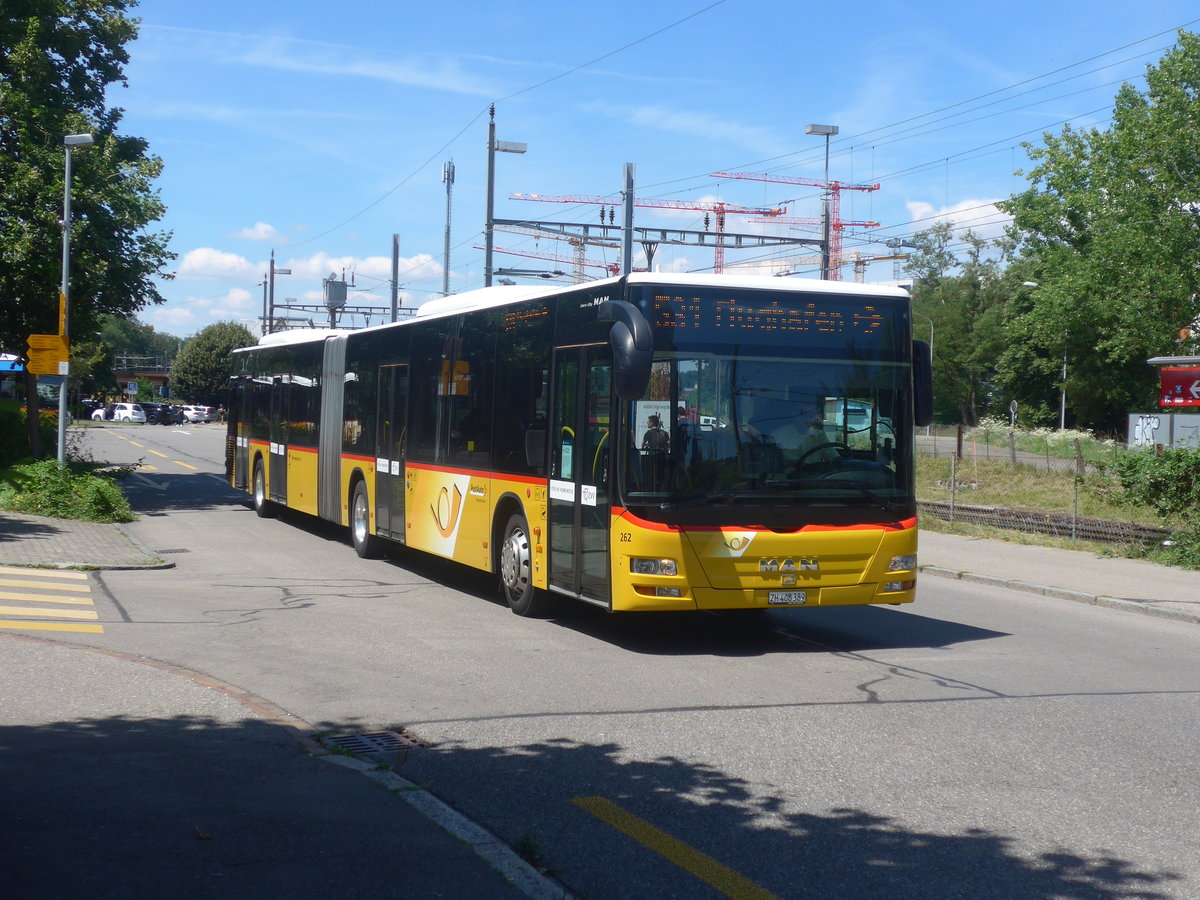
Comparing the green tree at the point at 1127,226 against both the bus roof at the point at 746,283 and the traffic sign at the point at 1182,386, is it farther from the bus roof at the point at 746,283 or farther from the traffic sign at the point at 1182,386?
the bus roof at the point at 746,283

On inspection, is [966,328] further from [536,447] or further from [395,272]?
[536,447]

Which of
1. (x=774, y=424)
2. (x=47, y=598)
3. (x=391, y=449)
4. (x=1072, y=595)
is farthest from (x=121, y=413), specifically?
(x=774, y=424)

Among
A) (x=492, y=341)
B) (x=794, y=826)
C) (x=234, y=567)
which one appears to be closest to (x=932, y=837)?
(x=794, y=826)

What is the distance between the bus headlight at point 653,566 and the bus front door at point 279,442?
512 inches

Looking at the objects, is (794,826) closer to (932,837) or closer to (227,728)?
(932,837)

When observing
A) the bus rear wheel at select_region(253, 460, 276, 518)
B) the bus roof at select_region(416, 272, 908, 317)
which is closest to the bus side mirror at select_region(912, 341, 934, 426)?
the bus roof at select_region(416, 272, 908, 317)

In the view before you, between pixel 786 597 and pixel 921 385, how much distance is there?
218 centimetres

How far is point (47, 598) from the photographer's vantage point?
1249cm

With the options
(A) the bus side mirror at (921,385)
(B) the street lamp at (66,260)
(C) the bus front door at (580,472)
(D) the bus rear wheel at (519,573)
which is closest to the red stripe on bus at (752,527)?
(C) the bus front door at (580,472)

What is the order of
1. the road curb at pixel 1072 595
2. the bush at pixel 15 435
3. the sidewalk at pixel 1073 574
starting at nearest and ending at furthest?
the road curb at pixel 1072 595 → the sidewalk at pixel 1073 574 → the bush at pixel 15 435

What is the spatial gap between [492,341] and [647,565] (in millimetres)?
4010

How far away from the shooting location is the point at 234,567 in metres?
15.8

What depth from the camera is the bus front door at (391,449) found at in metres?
15.7

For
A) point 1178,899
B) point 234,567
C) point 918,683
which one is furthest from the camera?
point 234,567
